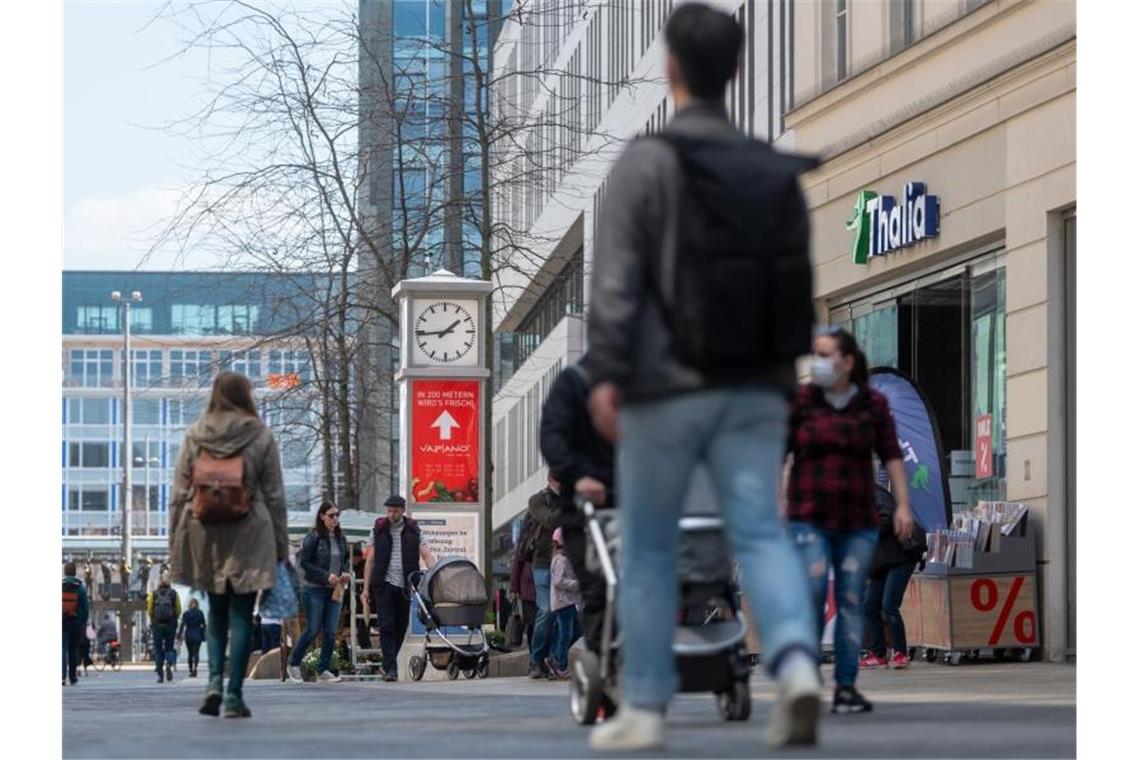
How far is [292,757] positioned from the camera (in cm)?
846

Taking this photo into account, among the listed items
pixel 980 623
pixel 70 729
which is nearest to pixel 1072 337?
pixel 980 623

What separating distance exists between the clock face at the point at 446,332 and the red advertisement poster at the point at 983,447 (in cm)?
711

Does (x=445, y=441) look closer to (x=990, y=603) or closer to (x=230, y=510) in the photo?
(x=990, y=603)

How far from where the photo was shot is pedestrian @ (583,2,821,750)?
Result: 6938mm

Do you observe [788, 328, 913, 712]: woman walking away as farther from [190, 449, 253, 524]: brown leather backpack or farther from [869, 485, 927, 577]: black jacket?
[869, 485, 927, 577]: black jacket

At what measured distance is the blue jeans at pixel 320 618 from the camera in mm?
23047

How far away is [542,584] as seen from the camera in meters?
22.5

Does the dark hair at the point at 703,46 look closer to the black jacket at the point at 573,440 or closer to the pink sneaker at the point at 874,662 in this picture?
the black jacket at the point at 573,440

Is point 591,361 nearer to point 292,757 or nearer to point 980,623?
point 292,757

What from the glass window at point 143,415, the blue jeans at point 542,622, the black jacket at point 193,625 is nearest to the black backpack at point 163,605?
the black jacket at point 193,625

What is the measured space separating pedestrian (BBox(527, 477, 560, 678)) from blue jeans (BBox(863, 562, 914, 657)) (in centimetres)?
349

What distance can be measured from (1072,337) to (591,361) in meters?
13.9

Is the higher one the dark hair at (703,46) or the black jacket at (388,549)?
the dark hair at (703,46)

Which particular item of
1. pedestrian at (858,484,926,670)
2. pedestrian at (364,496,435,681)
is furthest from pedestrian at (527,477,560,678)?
pedestrian at (858,484,926,670)
